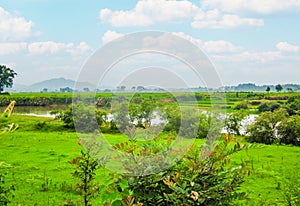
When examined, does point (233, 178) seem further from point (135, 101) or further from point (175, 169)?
point (135, 101)

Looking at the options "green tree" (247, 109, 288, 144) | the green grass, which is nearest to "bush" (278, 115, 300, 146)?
"green tree" (247, 109, 288, 144)

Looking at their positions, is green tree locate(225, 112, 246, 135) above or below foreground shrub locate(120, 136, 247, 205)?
below

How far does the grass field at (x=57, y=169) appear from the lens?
21.3 feet

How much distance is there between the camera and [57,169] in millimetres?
8961

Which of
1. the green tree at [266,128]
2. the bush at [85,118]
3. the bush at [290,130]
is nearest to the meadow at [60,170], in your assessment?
the bush at [85,118]

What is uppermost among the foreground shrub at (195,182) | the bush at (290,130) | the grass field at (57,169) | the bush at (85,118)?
the bush at (85,118)

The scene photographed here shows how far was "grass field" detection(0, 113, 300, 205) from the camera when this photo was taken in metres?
6.50

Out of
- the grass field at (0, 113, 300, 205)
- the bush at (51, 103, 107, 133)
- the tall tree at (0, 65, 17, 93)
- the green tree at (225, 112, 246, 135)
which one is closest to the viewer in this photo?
the bush at (51, 103, 107, 133)

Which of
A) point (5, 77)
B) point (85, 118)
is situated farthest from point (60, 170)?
point (5, 77)

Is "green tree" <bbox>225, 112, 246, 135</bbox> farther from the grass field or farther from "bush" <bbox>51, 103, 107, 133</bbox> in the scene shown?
"bush" <bbox>51, 103, 107, 133</bbox>

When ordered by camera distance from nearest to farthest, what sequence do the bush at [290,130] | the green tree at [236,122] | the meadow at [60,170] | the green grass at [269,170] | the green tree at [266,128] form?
the meadow at [60,170] → the green grass at [269,170] → the bush at [290,130] → the green tree at [266,128] → the green tree at [236,122]

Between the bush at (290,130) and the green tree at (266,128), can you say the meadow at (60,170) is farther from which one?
the green tree at (266,128)

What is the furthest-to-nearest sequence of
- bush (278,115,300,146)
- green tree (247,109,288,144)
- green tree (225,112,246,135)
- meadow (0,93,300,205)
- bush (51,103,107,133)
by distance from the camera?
green tree (225,112,246,135) < green tree (247,109,288,144) < bush (278,115,300,146) < meadow (0,93,300,205) < bush (51,103,107,133)

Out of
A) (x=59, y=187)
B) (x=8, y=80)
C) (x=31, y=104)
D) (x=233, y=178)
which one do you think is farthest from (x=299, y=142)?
(x=8, y=80)
